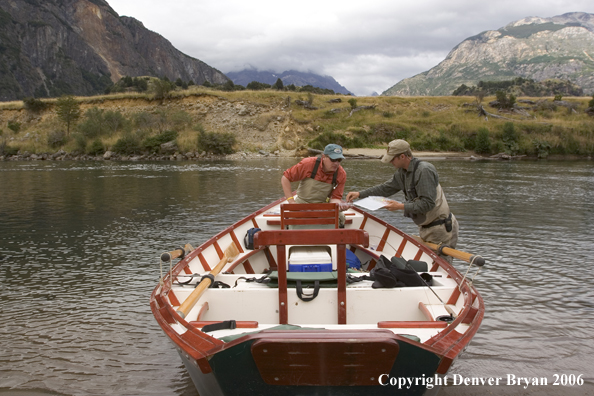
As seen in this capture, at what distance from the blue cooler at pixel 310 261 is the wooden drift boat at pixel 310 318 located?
0.01 metres

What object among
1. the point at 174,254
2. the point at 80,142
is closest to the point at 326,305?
the point at 174,254

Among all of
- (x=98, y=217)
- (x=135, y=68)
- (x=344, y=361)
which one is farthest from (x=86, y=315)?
(x=135, y=68)

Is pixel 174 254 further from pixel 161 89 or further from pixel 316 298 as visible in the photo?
pixel 161 89

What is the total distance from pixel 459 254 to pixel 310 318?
2.16 meters

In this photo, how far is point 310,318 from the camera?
13.4 feet

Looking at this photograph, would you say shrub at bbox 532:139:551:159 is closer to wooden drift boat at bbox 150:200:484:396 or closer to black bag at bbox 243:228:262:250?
wooden drift boat at bbox 150:200:484:396

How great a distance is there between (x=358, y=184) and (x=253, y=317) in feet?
64.2

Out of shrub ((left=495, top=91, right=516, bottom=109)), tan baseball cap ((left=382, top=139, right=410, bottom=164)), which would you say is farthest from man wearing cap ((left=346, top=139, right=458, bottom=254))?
shrub ((left=495, top=91, right=516, bottom=109))

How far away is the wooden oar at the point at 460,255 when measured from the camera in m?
4.34

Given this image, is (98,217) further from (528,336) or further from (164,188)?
(528,336)

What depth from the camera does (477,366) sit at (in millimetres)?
4801

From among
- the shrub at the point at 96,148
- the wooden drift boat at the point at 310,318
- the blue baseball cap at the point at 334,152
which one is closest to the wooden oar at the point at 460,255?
the wooden drift boat at the point at 310,318

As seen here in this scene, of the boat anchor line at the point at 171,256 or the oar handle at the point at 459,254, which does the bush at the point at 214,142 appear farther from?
the oar handle at the point at 459,254

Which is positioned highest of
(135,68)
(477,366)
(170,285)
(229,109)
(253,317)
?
(135,68)
